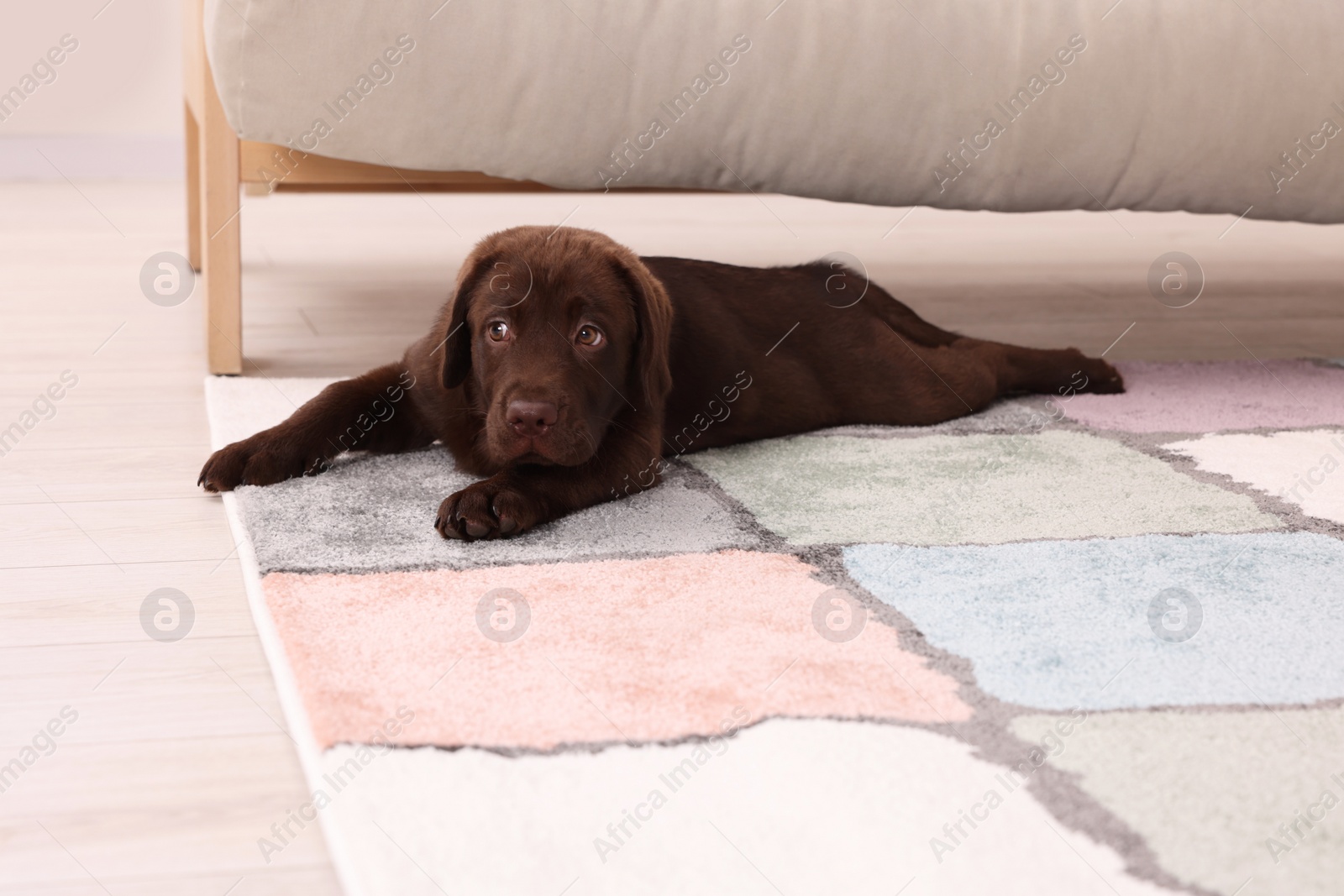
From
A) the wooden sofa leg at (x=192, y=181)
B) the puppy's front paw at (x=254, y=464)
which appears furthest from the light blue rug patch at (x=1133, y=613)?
the wooden sofa leg at (x=192, y=181)

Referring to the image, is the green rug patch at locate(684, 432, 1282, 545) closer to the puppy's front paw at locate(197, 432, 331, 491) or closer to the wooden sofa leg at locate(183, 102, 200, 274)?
the puppy's front paw at locate(197, 432, 331, 491)

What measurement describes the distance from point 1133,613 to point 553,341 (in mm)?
899

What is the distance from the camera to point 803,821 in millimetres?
1066

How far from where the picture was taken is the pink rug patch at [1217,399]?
98.2 inches

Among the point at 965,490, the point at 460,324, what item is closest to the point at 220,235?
the point at 460,324

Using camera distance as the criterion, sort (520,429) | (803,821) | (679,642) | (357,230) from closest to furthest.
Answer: (803,821), (679,642), (520,429), (357,230)

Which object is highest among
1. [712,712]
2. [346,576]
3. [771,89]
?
[771,89]

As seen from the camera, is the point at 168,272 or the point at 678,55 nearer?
the point at 678,55

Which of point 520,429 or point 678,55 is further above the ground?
point 678,55

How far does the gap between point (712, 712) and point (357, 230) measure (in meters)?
4.16

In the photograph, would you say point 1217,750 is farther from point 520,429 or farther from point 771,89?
point 771,89

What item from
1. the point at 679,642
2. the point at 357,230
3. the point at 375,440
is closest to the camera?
the point at 679,642

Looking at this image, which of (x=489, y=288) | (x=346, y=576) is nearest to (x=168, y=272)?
(x=489, y=288)

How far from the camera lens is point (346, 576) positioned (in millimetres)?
1579
